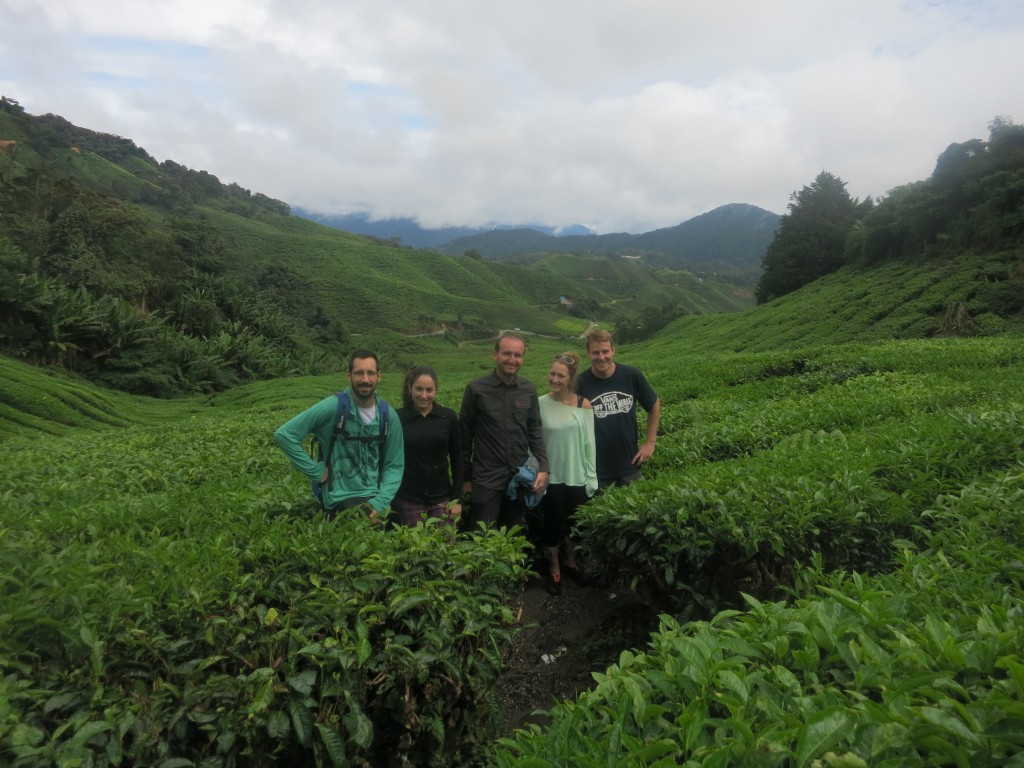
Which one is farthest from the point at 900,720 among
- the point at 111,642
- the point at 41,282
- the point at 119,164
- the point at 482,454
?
the point at 119,164

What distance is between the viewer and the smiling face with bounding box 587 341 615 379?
5.02 metres

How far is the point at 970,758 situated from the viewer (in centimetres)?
130

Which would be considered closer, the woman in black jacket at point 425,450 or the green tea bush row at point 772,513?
the green tea bush row at point 772,513

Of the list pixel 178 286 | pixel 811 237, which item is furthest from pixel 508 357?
pixel 811 237

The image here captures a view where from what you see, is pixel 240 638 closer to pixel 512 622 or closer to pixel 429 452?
pixel 512 622

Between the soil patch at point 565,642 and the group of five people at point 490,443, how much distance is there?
9.9 inches

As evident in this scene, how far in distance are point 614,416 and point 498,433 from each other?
112cm

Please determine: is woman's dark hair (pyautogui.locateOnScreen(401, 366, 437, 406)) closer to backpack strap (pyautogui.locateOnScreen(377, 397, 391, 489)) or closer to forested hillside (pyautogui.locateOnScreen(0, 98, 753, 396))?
backpack strap (pyautogui.locateOnScreen(377, 397, 391, 489))

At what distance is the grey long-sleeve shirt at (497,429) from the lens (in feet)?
15.1

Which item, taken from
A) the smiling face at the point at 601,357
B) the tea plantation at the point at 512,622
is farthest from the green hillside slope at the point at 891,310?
the smiling face at the point at 601,357

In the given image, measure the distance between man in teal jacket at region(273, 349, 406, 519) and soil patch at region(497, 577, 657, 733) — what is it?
1264 mm

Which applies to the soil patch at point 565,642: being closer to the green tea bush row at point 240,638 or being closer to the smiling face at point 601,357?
the green tea bush row at point 240,638

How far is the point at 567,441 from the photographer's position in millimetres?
4832

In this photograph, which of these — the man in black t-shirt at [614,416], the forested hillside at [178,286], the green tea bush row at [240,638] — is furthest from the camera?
the forested hillside at [178,286]
